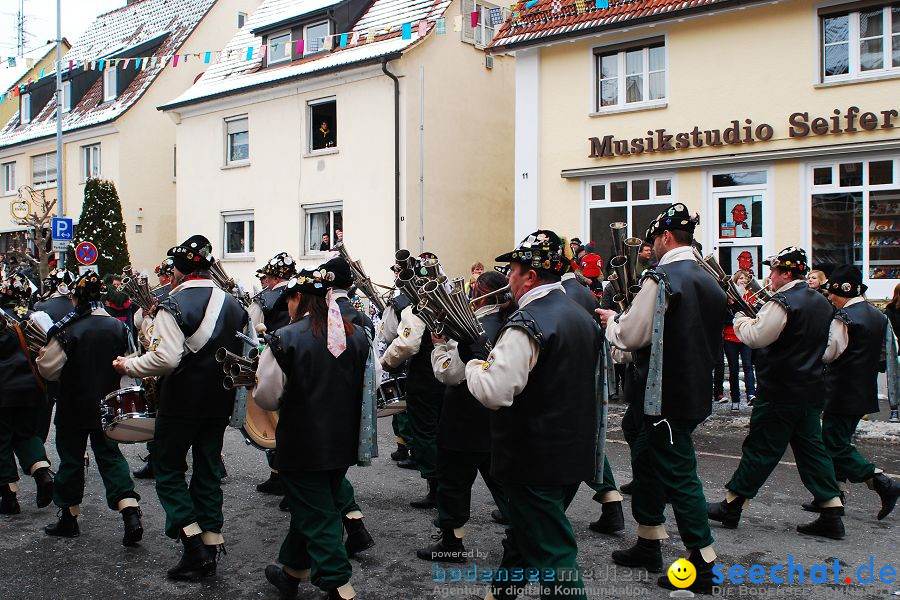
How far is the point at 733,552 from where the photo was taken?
5441 mm

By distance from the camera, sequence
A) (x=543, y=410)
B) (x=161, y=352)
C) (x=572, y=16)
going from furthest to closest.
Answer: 1. (x=572, y=16)
2. (x=161, y=352)
3. (x=543, y=410)

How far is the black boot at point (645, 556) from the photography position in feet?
16.6

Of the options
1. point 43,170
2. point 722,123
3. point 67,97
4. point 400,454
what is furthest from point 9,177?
point 400,454

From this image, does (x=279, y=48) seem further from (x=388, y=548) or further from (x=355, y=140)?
(x=388, y=548)

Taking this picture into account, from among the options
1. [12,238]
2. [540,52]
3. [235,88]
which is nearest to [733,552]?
[540,52]

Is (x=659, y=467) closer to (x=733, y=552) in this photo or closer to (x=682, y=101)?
(x=733, y=552)

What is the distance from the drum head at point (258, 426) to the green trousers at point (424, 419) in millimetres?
1455

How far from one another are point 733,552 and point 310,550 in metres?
2.86

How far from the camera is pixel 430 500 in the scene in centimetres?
659

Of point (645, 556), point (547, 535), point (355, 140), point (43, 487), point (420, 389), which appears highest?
point (355, 140)

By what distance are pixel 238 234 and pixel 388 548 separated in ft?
60.2

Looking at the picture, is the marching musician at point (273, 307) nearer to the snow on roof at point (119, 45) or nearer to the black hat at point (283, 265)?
the black hat at point (283, 265)

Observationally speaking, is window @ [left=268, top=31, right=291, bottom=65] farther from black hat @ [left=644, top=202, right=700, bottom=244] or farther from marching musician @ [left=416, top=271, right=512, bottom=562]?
black hat @ [left=644, top=202, right=700, bottom=244]

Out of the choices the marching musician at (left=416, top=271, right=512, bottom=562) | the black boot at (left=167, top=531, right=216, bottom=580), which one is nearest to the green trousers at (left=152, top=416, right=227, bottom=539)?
the black boot at (left=167, top=531, right=216, bottom=580)
